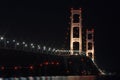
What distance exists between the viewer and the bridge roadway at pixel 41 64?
7494 centimetres

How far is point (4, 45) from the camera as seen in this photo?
66.9m

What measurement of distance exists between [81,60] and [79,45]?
8.25ft

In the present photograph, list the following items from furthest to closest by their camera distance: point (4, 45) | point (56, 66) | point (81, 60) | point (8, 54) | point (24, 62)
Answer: point (81, 60), point (56, 66), point (24, 62), point (8, 54), point (4, 45)

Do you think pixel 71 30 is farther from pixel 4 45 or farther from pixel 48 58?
pixel 4 45

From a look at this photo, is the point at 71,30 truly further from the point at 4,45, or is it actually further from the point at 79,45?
the point at 4,45

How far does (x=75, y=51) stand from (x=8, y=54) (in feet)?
68.9

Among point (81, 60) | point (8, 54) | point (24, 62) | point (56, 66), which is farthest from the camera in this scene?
point (81, 60)

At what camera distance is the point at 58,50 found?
89.5 meters

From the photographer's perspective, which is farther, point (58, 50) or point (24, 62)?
point (58, 50)

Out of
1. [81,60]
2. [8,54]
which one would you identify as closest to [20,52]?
[8,54]

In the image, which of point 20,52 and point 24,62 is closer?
point 20,52

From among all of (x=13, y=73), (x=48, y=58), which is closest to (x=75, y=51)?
(x=48, y=58)

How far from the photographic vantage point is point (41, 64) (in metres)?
83.7

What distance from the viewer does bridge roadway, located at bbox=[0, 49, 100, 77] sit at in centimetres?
7494
